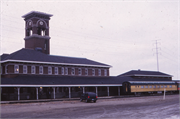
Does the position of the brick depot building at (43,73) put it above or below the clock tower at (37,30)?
below

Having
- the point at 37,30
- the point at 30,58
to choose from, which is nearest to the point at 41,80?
the point at 30,58

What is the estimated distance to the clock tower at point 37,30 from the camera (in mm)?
64438

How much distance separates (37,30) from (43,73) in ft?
58.7

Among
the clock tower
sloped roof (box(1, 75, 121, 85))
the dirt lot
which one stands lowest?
the dirt lot

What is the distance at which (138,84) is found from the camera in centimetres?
6178

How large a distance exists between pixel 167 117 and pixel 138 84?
3956 centimetres

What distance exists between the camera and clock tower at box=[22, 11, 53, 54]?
6444cm

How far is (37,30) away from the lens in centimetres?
6638

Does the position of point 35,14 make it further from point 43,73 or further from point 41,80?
point 41,80

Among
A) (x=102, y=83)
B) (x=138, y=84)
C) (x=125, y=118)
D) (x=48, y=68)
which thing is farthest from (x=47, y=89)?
(x=125, y=118)

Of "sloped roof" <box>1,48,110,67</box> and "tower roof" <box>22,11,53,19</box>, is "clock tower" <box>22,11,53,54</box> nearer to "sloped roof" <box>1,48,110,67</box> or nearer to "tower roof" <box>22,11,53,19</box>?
"tower roof" <box>22,11,53,19</box>

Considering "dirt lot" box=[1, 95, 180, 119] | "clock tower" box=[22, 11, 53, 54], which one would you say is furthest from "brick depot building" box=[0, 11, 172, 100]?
"dirt lot" box=[1, 95, 180, 119]

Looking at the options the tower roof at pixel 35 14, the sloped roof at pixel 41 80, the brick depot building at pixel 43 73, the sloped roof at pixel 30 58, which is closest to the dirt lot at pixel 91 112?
the sloped roof at pixel 41 80

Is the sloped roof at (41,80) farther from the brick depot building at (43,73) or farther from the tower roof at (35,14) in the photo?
the tower roof at (35,14)
